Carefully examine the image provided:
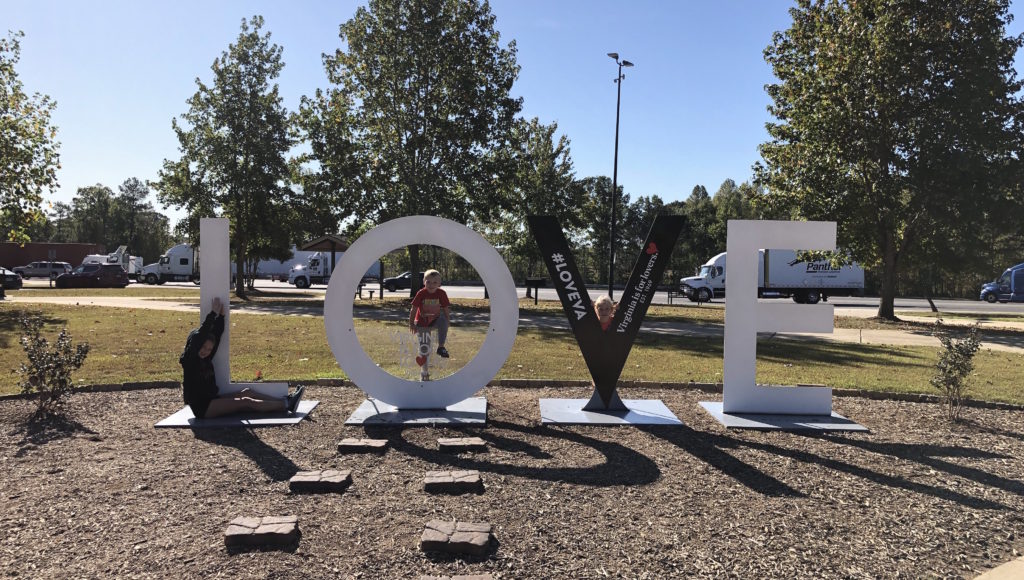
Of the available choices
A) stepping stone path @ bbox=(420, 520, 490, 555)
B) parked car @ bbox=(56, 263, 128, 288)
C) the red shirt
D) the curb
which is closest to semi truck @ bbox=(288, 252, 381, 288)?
parked car @ bbox=(56, 263, 128, 288)

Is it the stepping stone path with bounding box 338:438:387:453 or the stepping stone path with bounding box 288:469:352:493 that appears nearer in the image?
the stepping stone path with bounding box 288:469:352:493

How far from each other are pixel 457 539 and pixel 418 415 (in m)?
3.64

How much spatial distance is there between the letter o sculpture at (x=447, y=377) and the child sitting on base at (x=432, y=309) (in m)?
0.47

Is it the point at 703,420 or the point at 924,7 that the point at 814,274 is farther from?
the point at 703,420

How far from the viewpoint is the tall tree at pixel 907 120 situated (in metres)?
18.4

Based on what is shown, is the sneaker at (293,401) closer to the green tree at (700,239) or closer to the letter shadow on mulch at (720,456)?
the letter shadow on mulch at (720,456)

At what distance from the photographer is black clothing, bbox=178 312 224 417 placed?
6852mm

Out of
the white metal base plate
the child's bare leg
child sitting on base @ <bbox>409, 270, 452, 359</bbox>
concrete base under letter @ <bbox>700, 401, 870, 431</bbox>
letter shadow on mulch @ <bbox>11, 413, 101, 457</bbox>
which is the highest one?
child sitting on base @ <bbox>409, 270, 452, 359</bbox>

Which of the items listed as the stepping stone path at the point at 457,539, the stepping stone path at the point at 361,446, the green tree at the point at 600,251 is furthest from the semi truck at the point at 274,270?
the stepping stone path at the point at 457,539

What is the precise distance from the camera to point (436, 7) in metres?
23.6

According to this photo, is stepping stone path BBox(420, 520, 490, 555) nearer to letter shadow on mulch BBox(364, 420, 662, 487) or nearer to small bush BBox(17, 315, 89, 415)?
letter shadow on mulch BBox(364, 420, 662, 487)

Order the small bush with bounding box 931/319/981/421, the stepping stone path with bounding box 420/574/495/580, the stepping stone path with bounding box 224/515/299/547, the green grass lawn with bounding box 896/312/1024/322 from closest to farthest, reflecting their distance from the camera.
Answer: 1. the stepping stone path with bounding box 420/574/495/580
2. the stepping stone path with bounding box 224/515/299/547
3. the small bush with bounding box 931/319/981/421
4. the green grass lawn with bounding box 896/312/1024/322

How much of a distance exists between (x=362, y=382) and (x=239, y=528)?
3.83 m

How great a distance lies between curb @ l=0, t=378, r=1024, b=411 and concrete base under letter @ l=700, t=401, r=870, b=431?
1.37 metres
